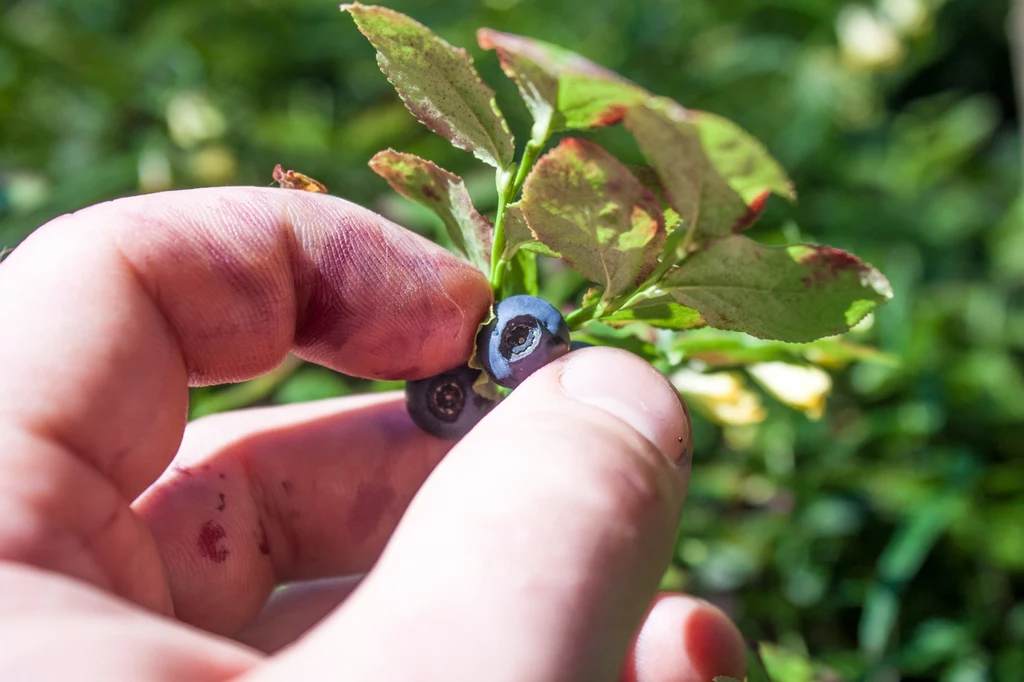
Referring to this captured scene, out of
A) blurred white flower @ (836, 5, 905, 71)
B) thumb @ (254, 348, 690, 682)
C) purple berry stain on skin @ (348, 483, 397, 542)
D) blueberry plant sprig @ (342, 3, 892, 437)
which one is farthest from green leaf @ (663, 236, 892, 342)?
blurred white flower @ (836, 5, 905, 71)

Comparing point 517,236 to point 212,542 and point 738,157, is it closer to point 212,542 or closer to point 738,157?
point 738,157

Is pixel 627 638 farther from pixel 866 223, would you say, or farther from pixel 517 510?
pixel 866 223

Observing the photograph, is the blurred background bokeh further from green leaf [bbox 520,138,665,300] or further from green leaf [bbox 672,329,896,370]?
green leaf [bbox 520,138,665,300]

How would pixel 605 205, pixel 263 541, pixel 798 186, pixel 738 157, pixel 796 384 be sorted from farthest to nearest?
pixel 798 186 → pixel 796 384 → pixel 263 541 → pixel 605 205 → pixel 738 157

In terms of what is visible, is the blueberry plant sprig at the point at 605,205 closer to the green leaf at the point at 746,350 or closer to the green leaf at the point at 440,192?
the green leaf at the point at 440,192

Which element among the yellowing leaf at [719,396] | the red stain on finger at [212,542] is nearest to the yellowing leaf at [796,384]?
the yellowing leaf at [719,396]

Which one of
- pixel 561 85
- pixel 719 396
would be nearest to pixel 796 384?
pixel 719 396

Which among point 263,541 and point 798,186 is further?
point 798,186

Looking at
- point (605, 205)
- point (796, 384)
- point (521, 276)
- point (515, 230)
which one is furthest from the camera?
point (796, 384)
